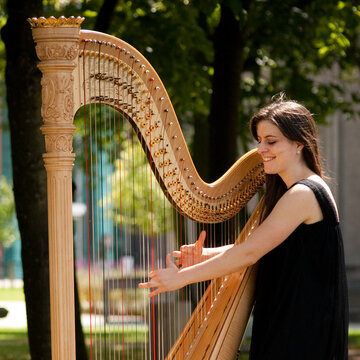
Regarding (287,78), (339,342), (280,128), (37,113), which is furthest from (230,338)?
(287,78)

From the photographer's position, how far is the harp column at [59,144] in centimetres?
296

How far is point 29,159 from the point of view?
20.4 ft

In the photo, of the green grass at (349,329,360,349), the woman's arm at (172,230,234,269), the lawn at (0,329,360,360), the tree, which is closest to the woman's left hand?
the woman's arm at (172,230,234,269)

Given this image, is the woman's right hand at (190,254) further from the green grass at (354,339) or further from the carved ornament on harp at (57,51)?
the green grass at (354,339)

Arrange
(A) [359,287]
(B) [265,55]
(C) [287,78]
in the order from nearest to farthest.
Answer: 1. (B) [265,55]
2. (C) [287,78]
3. (A) [359,287]

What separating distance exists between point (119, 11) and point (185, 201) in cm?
624

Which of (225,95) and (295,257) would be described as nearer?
(295,257)

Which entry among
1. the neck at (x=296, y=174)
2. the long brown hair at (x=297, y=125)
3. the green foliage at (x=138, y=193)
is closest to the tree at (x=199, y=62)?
the green foliage at (x=138, y=193)

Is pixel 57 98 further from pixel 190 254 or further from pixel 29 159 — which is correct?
pixel 29 159

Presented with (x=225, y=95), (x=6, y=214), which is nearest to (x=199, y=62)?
(x=225, y=95)

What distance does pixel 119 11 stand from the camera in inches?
389

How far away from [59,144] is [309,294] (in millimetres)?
1300

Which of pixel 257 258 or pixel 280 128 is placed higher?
pixel 280 128

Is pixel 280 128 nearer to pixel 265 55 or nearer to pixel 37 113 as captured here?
pixel 37 113
